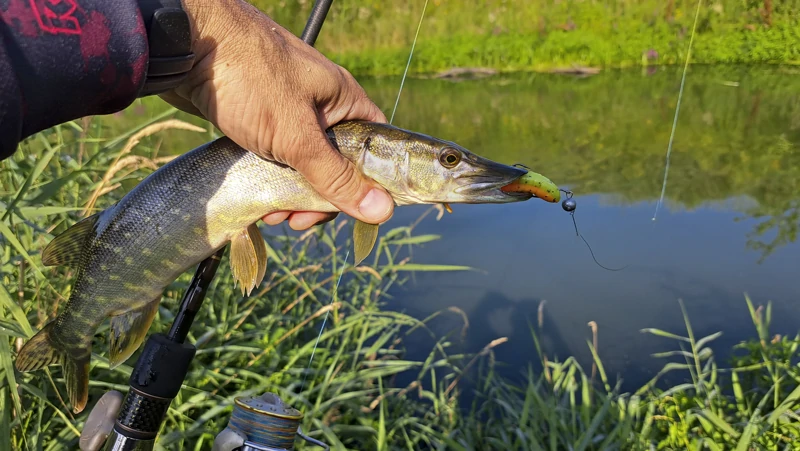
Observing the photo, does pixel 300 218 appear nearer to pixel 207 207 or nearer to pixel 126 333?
pixel 207 207

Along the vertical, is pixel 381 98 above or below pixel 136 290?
above

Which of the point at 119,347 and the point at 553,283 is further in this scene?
the point at 553,283

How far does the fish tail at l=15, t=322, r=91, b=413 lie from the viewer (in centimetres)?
151

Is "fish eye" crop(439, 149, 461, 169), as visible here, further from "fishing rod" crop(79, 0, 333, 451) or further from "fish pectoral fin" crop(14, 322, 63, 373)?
"fish pectoral fin" crop(14, 322, 63, 373)

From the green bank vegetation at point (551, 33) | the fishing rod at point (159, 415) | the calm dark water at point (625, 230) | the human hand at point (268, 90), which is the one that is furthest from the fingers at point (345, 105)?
the green bank vegetation at point (551, 33)

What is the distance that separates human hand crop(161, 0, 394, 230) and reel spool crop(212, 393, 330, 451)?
0.46 meters

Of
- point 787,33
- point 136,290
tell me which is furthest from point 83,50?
point 787,33

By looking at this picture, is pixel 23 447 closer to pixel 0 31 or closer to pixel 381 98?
pixel 0 31

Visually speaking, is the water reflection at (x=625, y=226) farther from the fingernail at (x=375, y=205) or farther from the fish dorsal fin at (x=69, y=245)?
the fish dorsal fin at (x=69, y=245)

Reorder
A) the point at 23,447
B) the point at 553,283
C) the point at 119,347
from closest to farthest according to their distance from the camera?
1. the point at 119,347
2. the point at 23,447
3. the point at 553,283

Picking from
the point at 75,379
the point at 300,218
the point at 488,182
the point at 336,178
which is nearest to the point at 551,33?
the point at 300,218

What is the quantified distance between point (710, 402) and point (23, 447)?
2.15 metres

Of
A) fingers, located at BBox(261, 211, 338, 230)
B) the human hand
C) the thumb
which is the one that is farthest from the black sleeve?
fingers, located at BBox(261, 211, 338, 230)

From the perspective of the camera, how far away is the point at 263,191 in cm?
150
